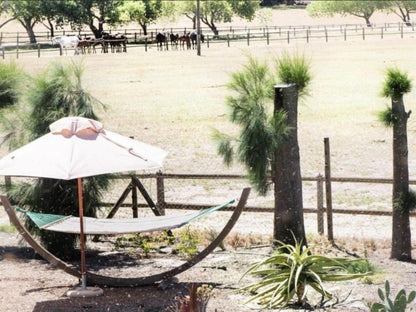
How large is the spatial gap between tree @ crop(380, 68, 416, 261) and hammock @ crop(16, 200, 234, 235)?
2.72 meters

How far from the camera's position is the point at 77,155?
8383mm

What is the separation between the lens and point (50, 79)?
10.7 m

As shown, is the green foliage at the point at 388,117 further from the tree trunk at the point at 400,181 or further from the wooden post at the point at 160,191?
the wooden post at the point at 160,191

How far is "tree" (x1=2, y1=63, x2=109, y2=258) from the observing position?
34.1ft

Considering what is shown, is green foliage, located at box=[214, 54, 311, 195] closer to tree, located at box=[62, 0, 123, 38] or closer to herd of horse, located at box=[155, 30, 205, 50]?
herd of horse, located at box=[155, 30, 205, 50]

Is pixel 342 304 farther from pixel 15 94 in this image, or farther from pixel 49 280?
pixel 15 94

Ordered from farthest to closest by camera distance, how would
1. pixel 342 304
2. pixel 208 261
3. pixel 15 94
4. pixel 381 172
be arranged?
pixel 381 172 → pixel 15 94 → pixel 208 261 → pixel 342 304

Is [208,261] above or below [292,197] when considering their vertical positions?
below

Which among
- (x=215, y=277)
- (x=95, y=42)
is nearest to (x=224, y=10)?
(x=95, y=42)

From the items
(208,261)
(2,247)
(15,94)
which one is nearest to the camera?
(208,261)

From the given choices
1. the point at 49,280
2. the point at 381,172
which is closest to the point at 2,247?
the point at 49,280

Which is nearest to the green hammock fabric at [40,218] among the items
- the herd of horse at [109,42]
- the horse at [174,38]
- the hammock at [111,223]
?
the hammock at [111,223]

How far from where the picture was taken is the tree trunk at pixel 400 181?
10391 mm

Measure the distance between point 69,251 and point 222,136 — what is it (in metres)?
2.21
